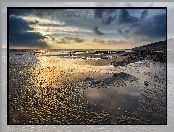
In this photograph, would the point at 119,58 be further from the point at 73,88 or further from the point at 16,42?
the point at 16,42

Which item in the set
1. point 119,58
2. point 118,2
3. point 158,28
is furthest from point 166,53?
point 118,2

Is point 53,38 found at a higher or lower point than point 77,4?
lower

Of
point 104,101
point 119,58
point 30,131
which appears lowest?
point 30,131

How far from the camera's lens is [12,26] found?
3.12 metres

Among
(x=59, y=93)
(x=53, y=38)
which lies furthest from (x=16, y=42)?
(x=59, y=93)

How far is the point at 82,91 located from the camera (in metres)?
3.14

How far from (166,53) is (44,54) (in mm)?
1307

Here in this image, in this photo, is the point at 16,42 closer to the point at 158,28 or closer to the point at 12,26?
the point at 12,26

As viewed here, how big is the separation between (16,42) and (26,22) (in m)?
0.24

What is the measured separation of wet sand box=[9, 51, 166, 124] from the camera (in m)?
3.10

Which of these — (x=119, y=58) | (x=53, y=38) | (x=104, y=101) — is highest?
(x=53, y=38)

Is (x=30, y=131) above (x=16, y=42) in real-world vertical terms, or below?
below

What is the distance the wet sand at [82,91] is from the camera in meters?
3.10

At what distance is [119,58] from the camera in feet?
10.3
